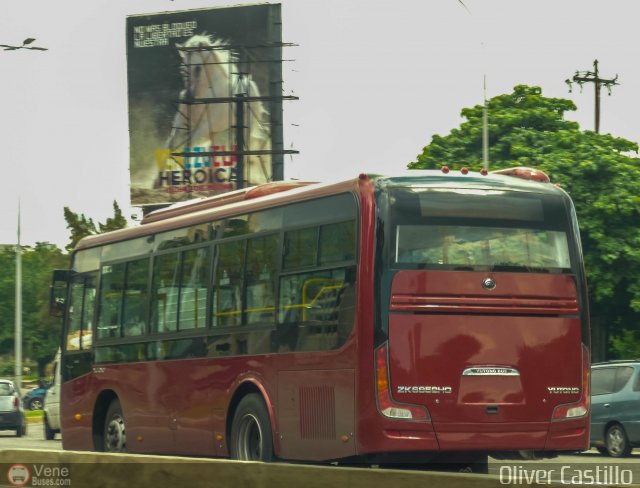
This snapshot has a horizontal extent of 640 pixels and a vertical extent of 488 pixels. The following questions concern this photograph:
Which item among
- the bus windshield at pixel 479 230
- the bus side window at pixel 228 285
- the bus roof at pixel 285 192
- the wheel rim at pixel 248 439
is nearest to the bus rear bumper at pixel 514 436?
the bus windshield at pixel 479 230

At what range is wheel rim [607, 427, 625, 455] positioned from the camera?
962 inches

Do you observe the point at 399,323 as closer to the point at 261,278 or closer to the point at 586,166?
the point at 261,278

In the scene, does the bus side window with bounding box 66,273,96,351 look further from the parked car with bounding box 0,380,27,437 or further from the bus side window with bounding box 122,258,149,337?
the parked car with bounding box 0,380,27,437

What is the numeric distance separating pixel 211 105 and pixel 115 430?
37.1 meters

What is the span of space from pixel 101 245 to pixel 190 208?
2183 mm

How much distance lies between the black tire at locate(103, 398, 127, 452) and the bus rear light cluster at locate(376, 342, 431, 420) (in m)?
6.08

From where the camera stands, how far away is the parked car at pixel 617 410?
955 inches

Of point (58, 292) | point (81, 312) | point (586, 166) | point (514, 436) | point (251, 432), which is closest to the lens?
point (514, 436)

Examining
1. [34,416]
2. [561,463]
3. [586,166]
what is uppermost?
[586,166]

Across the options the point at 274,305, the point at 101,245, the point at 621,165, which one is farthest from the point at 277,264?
the point at 621,165

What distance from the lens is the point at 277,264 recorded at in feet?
49.7

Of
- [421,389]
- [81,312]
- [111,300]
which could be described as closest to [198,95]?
[81,312]

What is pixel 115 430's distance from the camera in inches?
754

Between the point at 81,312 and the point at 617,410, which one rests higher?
the point at 81,312
